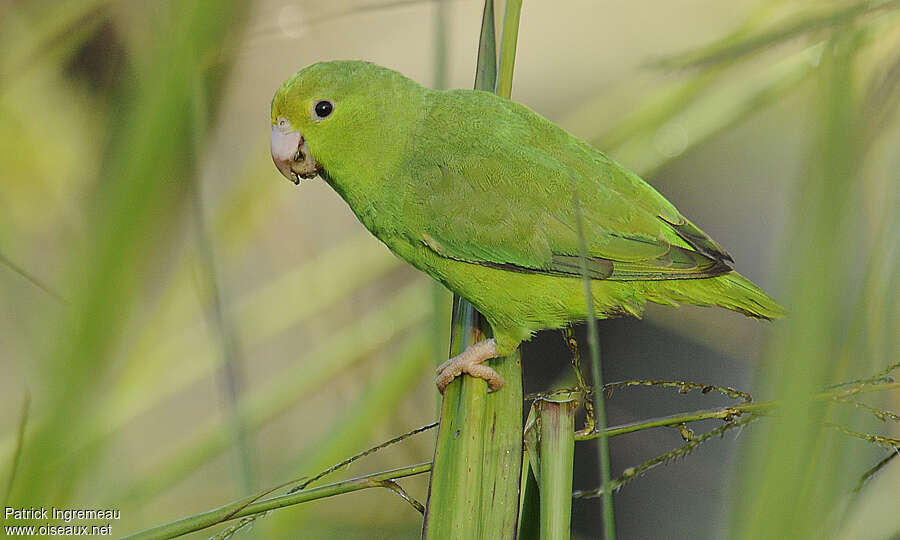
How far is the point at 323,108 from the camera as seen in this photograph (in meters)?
1.57

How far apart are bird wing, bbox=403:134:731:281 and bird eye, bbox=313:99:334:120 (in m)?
0.21

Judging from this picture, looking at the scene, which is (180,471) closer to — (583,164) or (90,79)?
(583,164)

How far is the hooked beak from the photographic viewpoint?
1.57m

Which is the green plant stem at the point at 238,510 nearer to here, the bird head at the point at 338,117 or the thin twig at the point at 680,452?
the thin twig at the point at 680,452

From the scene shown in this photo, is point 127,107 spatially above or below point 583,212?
below

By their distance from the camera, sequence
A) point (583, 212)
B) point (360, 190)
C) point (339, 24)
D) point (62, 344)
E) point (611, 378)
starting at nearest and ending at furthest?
point (62, 344) → point (583, 212) → point (360, 190) → point (611, 378) → point (339, 24)

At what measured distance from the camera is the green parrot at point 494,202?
1532 mm

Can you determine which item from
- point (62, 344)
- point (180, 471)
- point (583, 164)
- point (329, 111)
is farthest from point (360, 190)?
point (62, 344)

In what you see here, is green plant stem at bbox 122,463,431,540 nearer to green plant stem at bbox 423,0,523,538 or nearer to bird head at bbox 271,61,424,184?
green plant stem at bbox 423,0,523,538

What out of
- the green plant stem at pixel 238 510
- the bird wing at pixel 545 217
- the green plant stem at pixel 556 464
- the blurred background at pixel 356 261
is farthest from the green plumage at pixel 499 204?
the green plant stem at pixel 238 510

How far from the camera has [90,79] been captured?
280 centimetres

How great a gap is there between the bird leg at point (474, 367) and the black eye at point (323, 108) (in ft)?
1.81

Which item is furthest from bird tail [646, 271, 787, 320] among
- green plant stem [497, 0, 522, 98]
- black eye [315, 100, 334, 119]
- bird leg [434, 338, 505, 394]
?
black eye [315, 100, 334, 119]

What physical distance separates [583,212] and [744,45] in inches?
21.3
